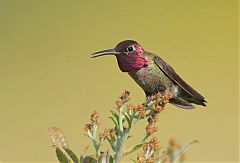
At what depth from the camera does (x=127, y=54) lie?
52.9 inches

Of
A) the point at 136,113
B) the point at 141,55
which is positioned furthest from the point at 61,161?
the point at 141,55

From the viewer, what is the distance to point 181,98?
61.3 inches

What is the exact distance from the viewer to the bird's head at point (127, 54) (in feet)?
4.31

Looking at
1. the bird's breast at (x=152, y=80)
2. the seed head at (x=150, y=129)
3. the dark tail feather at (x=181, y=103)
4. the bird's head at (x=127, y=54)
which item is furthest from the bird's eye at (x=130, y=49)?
the seed head at (x=150, y=129)

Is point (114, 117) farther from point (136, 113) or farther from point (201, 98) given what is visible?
point (201, 98)

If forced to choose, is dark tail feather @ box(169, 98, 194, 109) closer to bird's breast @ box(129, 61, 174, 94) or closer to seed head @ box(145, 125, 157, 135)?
bird's breast @ box(129, 61, 174, 94)

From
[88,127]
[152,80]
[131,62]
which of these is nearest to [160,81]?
[152,80]

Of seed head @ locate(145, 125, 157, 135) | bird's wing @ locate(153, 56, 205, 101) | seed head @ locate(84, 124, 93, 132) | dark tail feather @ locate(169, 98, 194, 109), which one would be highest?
bird's wing @ locate(153, 56, 205, 101)

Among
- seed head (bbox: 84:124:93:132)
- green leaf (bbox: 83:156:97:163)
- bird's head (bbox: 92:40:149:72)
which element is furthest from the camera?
bird's head (bbox: 92:40:149:72)

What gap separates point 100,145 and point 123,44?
44cm

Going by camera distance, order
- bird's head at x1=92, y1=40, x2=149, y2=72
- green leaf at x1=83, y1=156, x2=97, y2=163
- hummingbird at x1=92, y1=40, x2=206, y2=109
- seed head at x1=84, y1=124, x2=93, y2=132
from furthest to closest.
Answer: hummingbird at x1=92, y1=40, x2=206, y2=109, bird's head at x1=92, y1=40, x2=149, y2=72, seed head at x1=84, y1=124, x2=93, y2=132, green leaf at x1=83, y1=156, x2=97, y2=163

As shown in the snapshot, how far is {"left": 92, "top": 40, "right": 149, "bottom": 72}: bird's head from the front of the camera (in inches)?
51.8

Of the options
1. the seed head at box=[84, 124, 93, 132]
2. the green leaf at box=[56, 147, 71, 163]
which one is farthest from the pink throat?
the green leaf at box=[56, 147, 71, 163]

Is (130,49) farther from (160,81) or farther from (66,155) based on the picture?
(66,155)
